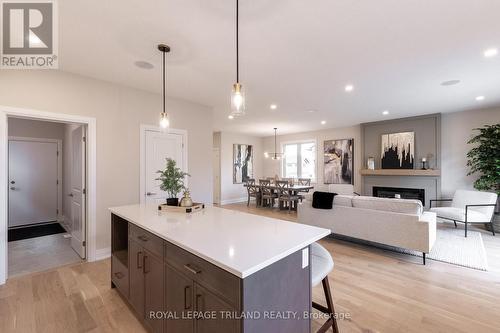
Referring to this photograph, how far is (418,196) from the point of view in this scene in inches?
232

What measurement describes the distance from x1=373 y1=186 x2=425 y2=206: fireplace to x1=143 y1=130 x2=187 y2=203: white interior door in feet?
18.4

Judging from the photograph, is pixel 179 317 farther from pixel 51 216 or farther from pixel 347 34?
pixel 51 216

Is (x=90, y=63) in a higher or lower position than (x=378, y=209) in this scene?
higher

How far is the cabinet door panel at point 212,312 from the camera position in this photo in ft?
3.66

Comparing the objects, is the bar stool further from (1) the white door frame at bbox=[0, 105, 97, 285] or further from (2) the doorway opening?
(2) the doorway opening

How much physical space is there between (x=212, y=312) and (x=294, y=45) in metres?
2.56

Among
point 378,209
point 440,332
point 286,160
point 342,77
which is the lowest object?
point 440,332

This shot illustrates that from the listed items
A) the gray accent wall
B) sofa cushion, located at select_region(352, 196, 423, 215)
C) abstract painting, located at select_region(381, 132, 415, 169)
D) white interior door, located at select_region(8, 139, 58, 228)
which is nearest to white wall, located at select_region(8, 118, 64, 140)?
white interior door, located at select_region(8, 139, 58, 228)

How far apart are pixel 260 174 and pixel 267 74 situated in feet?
22.2

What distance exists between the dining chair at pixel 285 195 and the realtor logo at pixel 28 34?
554cm

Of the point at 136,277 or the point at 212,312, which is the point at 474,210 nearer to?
the point at 212,312

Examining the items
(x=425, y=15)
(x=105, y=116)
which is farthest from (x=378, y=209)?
(x=105, y=116)

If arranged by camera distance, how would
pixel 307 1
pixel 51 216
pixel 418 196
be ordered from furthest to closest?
pixel 418 196 < pixel 51 216 < pixel 307 1

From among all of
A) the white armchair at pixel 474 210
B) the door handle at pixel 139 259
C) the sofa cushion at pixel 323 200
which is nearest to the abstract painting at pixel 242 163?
the sofa cushion at pixel 323 200
